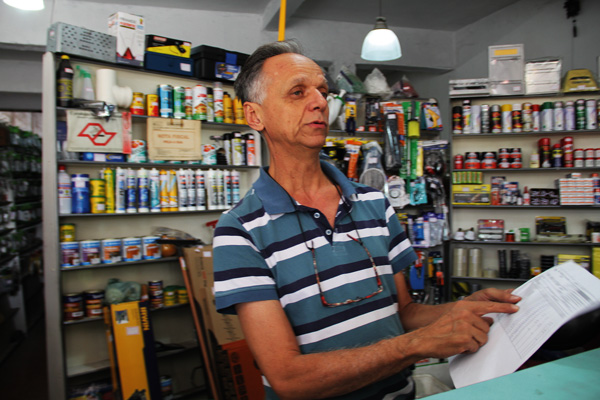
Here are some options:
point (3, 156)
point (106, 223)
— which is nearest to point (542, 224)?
point (106, 223)

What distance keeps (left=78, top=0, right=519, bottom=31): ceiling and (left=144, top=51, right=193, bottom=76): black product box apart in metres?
2.21

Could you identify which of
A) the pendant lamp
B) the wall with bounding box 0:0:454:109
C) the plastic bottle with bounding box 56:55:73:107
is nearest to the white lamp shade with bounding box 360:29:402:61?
the pendant lamp

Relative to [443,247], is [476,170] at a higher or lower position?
higher

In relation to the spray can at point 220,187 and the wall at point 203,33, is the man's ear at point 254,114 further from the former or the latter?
the wall at point 203,33

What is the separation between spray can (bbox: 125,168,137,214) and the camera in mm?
3133

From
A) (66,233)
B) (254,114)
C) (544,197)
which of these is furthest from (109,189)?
(544,197)

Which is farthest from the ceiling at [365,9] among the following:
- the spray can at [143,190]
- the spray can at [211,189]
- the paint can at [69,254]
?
the paint can at [69,254]

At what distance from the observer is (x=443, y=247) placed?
4473mm

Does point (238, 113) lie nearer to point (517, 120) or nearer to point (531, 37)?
point (517, 120)

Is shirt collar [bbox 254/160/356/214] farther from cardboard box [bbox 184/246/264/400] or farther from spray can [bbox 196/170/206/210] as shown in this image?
spray can [bbox 196/170/206/210]

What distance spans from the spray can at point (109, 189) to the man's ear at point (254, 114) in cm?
220

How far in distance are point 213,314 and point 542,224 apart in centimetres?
346

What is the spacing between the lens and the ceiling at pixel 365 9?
542cm

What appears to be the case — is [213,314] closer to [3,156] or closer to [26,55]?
[3,156]
